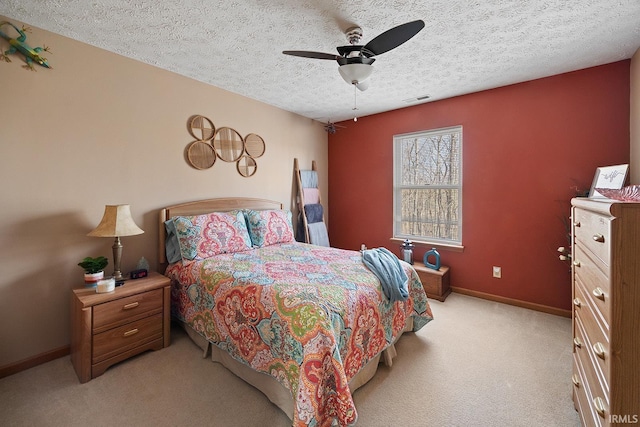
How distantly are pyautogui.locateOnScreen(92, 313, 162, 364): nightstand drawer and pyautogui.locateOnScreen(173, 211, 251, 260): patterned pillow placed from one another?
0.59m

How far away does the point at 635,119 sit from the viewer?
2.35 m

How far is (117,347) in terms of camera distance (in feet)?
6.63

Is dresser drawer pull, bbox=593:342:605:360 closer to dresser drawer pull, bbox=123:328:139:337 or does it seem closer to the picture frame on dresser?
the picture frame on dresser

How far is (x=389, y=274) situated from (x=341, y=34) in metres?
1.90

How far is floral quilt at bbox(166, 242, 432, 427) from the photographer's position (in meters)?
1.40

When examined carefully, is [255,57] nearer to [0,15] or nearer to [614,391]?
[0,15]

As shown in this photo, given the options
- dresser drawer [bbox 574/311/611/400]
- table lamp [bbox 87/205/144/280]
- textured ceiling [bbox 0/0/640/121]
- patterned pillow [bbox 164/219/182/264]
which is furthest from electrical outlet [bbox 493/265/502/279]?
table lamp [bbox 87/205/144/280]

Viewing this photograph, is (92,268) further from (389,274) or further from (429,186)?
(429,186)

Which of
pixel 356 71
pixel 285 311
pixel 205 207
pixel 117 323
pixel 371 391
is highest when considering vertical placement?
pixel 356 71

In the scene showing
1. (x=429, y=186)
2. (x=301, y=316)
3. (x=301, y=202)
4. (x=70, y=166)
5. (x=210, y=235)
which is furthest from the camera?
(x=301, y=202)

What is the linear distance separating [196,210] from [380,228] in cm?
263

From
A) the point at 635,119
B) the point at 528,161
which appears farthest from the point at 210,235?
the point at 635,119

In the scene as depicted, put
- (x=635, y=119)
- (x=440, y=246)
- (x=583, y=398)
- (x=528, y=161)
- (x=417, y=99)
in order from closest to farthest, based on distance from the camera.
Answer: (x=583, y=398) → (x=635, y=119) → (x=528, y=161) → (x=417, y=99) → (x=440, y=246)

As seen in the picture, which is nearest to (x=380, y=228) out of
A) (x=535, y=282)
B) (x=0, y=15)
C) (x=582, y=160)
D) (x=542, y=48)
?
(x=535, y=282)
